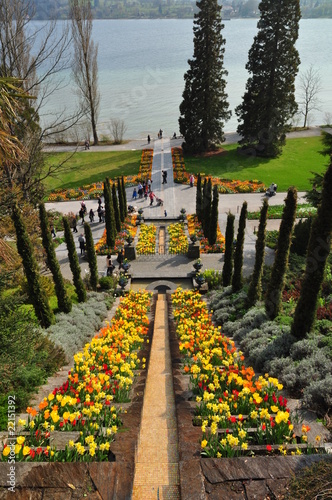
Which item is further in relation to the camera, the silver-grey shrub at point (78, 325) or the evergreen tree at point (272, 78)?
the evergreen tree at point (272, 78)

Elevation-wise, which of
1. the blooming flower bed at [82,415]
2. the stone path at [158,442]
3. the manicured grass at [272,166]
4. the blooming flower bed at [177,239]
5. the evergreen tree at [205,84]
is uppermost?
the evergreen tree at [205,84]

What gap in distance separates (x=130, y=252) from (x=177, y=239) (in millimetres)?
3782

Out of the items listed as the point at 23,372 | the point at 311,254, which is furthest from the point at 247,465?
the point at 311,254

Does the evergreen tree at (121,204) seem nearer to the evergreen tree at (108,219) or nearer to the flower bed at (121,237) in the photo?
the flower bed at (121,237)

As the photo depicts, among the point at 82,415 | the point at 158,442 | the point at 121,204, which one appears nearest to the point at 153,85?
the point at 121,204

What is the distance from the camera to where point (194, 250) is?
20.2 metres

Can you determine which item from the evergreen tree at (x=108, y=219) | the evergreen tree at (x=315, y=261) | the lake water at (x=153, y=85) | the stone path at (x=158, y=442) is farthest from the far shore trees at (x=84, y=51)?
the stone path at (x=158, y=442)

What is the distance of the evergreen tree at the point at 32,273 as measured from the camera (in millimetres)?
9352

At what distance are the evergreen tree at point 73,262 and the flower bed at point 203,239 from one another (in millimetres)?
9162

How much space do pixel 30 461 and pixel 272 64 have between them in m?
38.8

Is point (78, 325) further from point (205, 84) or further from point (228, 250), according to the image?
point (205, 84)

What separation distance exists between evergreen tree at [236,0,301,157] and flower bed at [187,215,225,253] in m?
16.5

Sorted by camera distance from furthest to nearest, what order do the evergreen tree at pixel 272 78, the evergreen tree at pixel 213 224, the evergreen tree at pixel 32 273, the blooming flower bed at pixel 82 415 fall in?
the evergreen tree at pixel 272 78 → the evergreen tree at pixel 213 224 → the evergreen tree at pixel 32 273 → the blooming flower bed at pixel 82 415

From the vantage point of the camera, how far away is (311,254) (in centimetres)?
882
